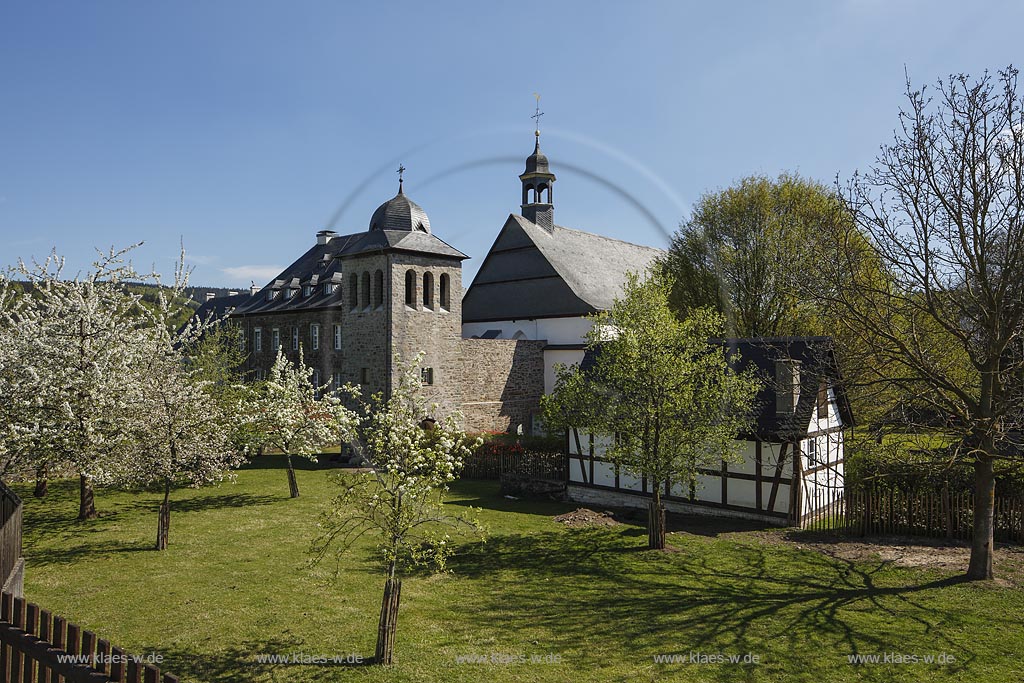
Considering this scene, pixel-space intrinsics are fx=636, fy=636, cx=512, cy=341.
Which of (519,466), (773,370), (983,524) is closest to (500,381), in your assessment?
(519,466)

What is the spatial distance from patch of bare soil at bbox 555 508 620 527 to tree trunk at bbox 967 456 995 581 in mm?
8138

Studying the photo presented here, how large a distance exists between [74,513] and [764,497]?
1955 cm

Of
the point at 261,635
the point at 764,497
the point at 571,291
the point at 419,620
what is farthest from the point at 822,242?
the point at 571,291

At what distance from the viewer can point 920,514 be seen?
619 inches

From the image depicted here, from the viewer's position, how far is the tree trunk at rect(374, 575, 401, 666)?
28.9ft

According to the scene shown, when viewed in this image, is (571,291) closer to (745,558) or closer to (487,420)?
(487,420)

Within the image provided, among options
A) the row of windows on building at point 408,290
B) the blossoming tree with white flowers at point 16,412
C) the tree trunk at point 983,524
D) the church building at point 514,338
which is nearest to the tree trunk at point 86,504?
the blossoming tree with white flowers at point 16,412

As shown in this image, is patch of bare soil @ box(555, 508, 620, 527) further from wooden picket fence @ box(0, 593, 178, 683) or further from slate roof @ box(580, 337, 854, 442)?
wooden picket fence @ box(0, 593, 178, 683)

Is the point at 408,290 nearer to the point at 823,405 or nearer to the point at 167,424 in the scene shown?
the point at 167,424

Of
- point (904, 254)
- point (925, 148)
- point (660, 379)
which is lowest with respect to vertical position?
point (660, 379)

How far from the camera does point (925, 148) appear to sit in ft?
38.6

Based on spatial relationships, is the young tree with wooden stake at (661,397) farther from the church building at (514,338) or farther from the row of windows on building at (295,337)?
the row of windows on building at (295,337)

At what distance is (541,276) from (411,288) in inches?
366

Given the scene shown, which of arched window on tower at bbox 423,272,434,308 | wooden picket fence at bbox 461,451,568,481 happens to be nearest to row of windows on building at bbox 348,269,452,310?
arched window on tower at bbox 423,272,434,308
